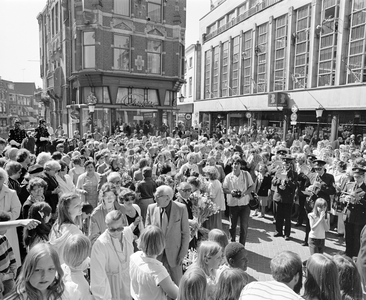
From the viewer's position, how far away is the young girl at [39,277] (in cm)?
230

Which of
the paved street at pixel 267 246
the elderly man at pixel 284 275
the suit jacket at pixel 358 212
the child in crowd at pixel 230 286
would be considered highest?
the elderly man at pixel 284 275

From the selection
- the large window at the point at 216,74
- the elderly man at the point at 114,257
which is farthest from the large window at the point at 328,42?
the elderly man at the point at 114,257

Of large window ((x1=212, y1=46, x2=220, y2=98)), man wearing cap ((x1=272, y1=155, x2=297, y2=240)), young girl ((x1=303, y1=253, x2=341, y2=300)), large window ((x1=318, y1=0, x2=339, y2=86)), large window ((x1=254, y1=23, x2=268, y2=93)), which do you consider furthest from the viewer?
large window ((x1=212, y1=46, x2=220, y2=98))

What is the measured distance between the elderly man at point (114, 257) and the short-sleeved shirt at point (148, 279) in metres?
0.41

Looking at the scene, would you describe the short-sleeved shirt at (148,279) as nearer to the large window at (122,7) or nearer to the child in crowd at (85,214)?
the child in crowd at (85,214)

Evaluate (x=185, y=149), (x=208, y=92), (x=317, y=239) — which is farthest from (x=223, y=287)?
(x=208, y=92)

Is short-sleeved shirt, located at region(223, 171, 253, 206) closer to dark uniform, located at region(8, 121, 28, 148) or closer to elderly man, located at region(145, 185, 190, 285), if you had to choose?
elderly man, located at region(145, 185, 190, 285)

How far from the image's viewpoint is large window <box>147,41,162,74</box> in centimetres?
2567

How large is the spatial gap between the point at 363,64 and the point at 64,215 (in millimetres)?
20435

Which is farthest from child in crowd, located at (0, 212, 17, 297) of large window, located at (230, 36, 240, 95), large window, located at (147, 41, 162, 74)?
large window, located at (230, 36, 240, 95)

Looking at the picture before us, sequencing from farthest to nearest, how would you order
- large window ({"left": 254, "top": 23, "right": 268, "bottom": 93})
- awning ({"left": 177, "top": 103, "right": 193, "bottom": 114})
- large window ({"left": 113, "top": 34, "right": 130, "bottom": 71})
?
awning ({"left": 177, "top": 103, "right": 193, "bottom": 114}) < large window ({"left": 254, "top": 23, "right": 268, "bottom": 93}) < large window ({"left": 113, "top": 34, "right": 130, "bottom": 71})

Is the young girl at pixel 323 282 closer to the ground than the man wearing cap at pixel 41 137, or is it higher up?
closer to the ground

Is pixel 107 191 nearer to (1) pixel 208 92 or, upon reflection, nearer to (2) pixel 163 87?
(2) pixel 163 87

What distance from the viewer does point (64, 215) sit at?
145 inches
